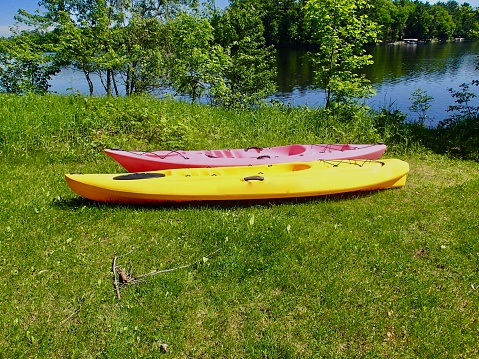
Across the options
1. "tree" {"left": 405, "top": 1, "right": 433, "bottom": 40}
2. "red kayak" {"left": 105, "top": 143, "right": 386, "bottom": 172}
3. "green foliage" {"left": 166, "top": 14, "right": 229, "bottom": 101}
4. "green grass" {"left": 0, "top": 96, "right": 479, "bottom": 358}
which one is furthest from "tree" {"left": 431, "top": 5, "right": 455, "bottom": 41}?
"green grass" {"left": 0, "top": 96, "right": 479, "bottom": 358}

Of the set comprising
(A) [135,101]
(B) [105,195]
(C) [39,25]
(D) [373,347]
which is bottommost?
(D) [373,347]

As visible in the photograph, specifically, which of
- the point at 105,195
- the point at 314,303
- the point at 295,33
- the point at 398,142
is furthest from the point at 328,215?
the point at 295,33

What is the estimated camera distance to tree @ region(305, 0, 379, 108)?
7377 millimetres

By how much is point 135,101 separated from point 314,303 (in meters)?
6.13

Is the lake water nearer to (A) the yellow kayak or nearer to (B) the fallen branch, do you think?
(A) the yellow kayak

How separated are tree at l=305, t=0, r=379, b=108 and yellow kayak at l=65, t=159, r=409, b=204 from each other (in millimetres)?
3128

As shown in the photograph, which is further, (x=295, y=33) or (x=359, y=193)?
(x=295, y=33)

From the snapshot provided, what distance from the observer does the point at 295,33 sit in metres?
42.7

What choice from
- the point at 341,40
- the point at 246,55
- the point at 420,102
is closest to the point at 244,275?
the point at 341,40

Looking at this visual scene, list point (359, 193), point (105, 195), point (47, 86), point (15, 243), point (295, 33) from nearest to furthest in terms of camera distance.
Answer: point (15, 243)
point (105, 195)
point (359, 193)
point (47, 86)
point (295, 33)

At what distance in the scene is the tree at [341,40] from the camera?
738 cm

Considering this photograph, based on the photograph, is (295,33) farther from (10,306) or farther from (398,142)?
(10,306)

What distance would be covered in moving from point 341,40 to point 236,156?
3849 mm

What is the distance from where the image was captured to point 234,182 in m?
4.32
